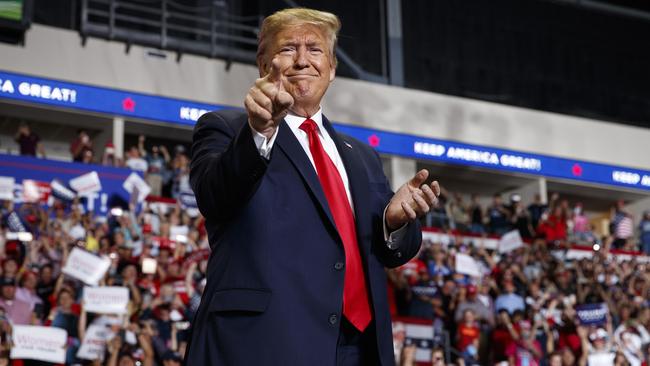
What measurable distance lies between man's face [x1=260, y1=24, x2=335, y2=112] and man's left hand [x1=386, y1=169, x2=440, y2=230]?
0.80ft

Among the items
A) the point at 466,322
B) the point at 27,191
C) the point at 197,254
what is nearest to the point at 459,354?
the point at 466,322

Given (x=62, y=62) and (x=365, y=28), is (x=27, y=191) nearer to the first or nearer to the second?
(x=62, y=62)

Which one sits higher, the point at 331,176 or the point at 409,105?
the point at 409,105

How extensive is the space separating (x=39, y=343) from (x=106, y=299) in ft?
3.06

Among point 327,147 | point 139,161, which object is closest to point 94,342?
point 139,161

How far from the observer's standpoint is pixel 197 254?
9844 millimetres

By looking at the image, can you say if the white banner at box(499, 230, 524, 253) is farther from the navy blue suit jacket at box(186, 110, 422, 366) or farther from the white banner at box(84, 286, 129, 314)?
the navy blue suit jacket at box(186, 110, 422, 366)

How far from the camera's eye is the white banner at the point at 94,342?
7.95 meters

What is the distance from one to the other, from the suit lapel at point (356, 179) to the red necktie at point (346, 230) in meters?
0.01

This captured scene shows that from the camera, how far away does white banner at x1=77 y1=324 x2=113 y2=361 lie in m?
7.95

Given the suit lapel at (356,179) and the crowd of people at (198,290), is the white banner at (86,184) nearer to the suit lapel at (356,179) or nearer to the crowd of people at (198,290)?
the crowd of people at (198,290)

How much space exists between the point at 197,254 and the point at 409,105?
8591 mm

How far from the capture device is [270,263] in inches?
73.4

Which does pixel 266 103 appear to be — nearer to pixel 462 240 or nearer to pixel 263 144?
pixel 263 144
